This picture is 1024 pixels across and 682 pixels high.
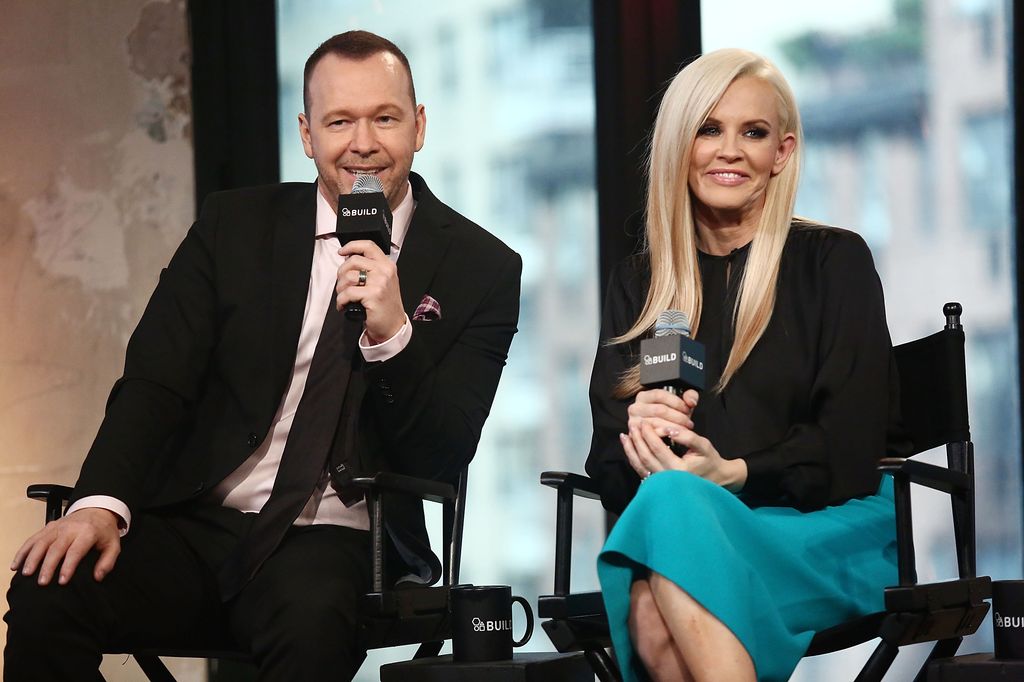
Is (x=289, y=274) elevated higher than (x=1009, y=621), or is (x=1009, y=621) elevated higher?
(x=289, y=274)

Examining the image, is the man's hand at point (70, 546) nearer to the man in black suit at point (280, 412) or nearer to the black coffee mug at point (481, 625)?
the man in black suit at point (280, 412)

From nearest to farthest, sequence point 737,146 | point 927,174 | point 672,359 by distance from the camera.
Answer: point 672,359 → point 737,146 → point 927,174

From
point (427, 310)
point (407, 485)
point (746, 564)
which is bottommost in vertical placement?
point (746, 564)

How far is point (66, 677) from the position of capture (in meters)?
2.27

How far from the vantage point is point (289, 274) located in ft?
9.08

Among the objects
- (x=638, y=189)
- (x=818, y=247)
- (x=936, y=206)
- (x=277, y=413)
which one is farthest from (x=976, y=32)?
(x=277, y=413)

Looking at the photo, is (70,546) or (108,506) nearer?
(70,546)

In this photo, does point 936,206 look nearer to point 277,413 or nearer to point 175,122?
point 277,413

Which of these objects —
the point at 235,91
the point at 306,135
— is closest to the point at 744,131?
the point at 306,135

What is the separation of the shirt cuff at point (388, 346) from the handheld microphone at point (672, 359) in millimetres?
535

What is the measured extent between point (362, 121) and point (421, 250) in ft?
0.98

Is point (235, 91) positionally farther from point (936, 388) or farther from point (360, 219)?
point (936, 388)

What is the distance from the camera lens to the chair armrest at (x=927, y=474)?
220 centimetres

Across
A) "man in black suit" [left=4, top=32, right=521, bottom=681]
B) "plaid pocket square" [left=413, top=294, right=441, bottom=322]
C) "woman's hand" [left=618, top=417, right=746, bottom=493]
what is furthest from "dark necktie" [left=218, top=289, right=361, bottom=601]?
"woman's hand" [left=618, top=417, right=746, bottom=493]
